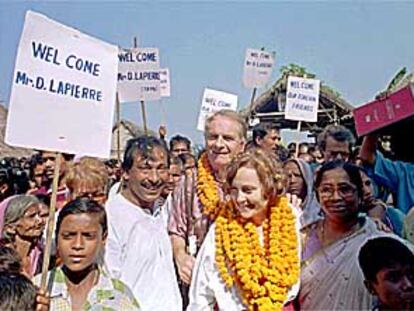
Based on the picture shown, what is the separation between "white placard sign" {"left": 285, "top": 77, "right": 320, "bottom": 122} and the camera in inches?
274

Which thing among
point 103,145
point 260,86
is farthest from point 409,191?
point 260,86

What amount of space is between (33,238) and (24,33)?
1.05m

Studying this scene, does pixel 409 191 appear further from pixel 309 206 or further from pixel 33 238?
pixel 33 238

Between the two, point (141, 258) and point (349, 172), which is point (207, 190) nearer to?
point (141, 258)

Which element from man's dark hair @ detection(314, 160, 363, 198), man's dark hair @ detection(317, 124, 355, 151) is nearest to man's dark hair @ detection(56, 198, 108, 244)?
man's dark hair @ detection(314, 160, 363, 198)

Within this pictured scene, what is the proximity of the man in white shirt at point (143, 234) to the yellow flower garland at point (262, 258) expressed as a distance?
31 cm

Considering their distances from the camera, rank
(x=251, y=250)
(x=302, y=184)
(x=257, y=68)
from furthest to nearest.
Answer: (x=257, y=68) → (x=302, y=184) → (x=251, y=250)

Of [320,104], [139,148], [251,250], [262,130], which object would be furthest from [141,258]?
[320,104]

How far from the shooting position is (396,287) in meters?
2.60

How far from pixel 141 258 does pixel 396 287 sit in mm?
1059

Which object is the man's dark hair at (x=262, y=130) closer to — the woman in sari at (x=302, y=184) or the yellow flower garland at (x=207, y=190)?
the woman in sari at (x=302, y=184)

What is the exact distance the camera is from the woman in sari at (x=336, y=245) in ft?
9.71

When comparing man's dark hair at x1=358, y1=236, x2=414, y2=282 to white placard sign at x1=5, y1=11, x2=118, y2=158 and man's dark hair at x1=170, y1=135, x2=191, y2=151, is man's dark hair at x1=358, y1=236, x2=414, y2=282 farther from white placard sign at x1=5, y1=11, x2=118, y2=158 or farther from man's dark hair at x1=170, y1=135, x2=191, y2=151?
man's dark hair at x1=170, y1=135, x2=191, y2=151

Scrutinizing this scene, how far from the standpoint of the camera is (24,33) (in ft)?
9.20
